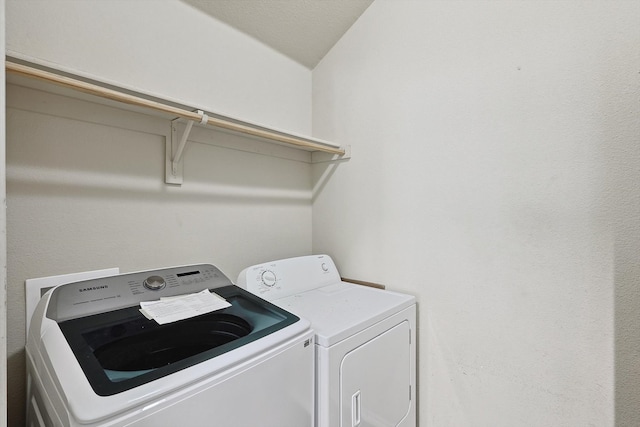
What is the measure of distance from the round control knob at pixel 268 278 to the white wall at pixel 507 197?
603 mm

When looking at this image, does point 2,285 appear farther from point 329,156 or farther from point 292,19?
point 292,19

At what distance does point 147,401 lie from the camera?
612mm

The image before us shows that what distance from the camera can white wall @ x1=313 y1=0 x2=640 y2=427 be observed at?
1.06 metres

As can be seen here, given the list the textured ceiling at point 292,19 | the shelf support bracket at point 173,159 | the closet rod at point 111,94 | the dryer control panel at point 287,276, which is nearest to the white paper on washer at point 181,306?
the dryer control panel at point 287,276

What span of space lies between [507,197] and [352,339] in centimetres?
95

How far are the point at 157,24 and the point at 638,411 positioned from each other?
8.42 ft

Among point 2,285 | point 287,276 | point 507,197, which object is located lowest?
point 287,276

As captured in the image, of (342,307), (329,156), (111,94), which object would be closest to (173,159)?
(111,94)

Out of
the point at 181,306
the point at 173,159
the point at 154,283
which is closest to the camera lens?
the point at 181,306

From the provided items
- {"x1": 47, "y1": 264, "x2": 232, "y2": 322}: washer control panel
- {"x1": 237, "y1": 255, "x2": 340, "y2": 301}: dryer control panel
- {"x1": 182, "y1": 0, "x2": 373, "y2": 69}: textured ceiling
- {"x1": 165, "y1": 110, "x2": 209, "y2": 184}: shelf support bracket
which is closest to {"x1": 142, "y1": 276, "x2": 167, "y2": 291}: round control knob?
{"x1": 47, "y1": 264, "x2": 232, "y2": 322}: washer control panel

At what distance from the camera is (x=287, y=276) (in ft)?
5.18

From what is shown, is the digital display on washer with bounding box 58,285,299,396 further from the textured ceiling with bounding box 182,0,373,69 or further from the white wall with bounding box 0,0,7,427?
the textured ceiling with bounding box 182,0,373,69

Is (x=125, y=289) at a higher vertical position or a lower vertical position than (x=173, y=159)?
lower

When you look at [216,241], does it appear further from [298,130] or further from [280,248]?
[298,130]
